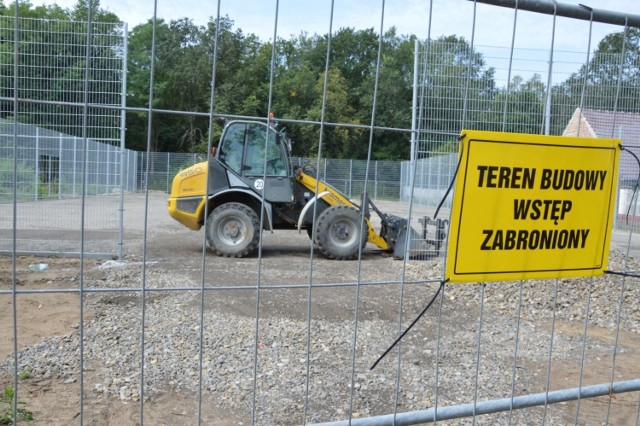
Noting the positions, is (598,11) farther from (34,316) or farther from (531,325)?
(34,316)

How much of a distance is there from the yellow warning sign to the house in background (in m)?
0.26

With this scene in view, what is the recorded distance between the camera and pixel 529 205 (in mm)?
1956

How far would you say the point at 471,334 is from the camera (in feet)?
16.7

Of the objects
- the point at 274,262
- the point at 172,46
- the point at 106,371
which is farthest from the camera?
the point at 274,262

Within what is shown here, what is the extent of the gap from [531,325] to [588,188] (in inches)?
154

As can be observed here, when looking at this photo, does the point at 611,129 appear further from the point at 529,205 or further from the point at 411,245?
the point at 411,245

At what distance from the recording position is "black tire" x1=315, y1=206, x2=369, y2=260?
912 cm

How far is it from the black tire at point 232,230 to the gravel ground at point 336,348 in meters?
1.66

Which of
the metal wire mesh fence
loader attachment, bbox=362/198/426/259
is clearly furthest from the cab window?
loader attachment, bbox=362/198/426/259

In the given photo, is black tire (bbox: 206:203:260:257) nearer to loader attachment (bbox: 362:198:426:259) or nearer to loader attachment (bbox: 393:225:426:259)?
loader attachment (bbox: 362:198:426:259)

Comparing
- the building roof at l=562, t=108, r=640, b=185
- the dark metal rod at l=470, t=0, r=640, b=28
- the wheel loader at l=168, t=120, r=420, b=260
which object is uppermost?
the dark metal rod at l=470, t=0, r=640, b=28

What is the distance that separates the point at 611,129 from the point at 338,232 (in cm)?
674

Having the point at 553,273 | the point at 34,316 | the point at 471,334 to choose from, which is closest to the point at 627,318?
the point at 471,334

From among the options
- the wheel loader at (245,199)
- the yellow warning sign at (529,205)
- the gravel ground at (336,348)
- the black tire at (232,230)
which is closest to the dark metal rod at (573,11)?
the yellow warning sign at (529,205)
